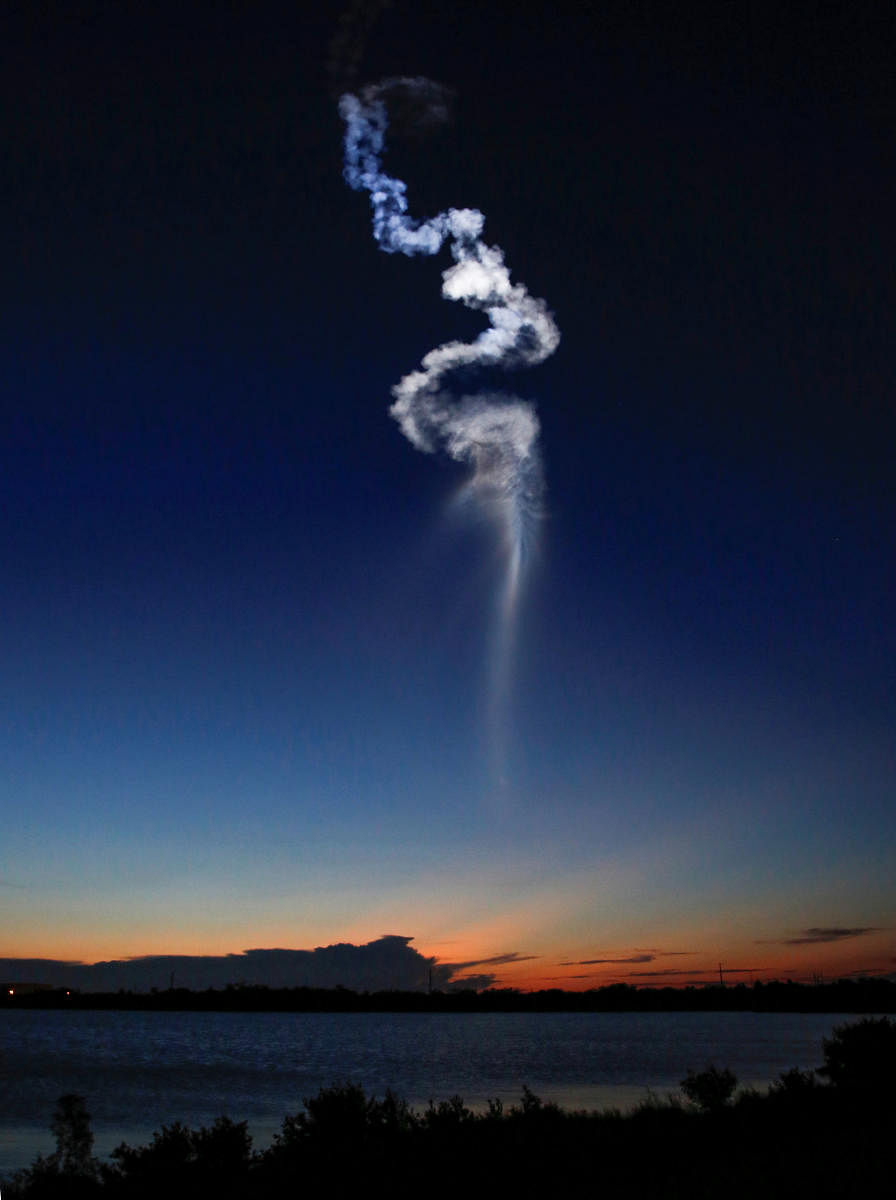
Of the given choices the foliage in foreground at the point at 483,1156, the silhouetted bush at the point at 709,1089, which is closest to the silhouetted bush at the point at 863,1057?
the silhouetted bush at the point at 709,1089

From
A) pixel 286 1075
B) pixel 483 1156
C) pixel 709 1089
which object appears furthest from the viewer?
pixel 286 1075

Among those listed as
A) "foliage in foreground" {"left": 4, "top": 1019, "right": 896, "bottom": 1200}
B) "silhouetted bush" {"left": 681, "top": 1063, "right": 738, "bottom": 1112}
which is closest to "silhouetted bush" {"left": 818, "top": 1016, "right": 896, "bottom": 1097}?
"silhouetted bush" {"left": 681, "top": 1063, "right": 738, "bottom": 1112}

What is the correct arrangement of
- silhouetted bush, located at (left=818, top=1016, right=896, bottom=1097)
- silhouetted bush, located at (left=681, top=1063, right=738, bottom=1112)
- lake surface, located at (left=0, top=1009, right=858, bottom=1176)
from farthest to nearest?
lake surface, located at (left=0, top=1009, right=858, bottom=1176)
silhouetted bush, located at (left=818, top=1016, right=896, bottom=1097)
silhouetted bush, located at (left=681, top=1063, right=738, bottom=1112)

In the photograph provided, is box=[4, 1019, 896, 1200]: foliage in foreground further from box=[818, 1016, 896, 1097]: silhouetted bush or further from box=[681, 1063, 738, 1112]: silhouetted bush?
box=[818, 1016, 896, 1097]: silhouetted bush

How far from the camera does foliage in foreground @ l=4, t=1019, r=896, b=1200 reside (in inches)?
604

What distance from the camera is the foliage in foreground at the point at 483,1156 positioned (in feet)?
50.3

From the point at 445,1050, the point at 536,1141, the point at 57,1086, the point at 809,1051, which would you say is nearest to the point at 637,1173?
the point at 536,1141

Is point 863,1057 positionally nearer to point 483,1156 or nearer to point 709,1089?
point 709,1089

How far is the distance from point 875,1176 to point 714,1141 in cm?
759

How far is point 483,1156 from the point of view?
54.8 ft

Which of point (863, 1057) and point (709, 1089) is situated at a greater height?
point (863, 1057)

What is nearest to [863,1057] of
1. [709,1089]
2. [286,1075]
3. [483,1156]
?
[709,1089]

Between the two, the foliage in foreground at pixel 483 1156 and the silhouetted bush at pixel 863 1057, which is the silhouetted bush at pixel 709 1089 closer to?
the foliage in foreground at pixel 483 1156

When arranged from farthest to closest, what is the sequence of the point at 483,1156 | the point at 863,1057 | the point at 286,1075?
the point at 286,1075, the point at 863,1057, the point at 483,1156
